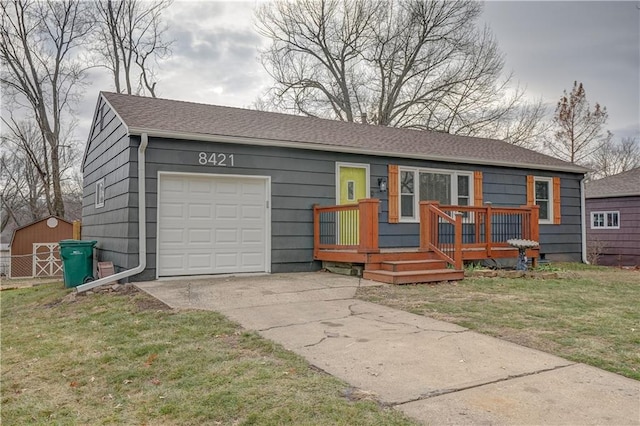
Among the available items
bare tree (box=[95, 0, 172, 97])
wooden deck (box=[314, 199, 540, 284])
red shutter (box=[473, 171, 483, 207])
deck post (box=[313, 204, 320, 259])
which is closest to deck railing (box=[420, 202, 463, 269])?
wooden deck (box=[314, 199, 540, 284])

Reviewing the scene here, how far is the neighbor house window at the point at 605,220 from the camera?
53.4 ft

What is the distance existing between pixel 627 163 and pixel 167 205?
30.1 metres

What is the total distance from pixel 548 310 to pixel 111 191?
26.6 ft

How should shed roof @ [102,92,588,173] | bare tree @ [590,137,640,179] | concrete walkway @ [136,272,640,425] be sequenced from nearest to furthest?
concrete walkway @ [136,272,640,425], shed roof @ [102,92,588,173], bare tree @ [590,137,640,179]

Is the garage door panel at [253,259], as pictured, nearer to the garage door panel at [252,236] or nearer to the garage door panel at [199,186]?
the garage door panel at [252,236]

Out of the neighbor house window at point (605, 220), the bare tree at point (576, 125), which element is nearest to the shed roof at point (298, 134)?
the neighbor house window at point (605, 220)

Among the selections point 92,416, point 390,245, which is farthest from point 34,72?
point 92,416

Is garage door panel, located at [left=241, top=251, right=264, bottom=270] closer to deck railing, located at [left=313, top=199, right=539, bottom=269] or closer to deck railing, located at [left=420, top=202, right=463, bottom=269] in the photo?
deck railing, located at [left=313, top=199, right=539, bottom=269]

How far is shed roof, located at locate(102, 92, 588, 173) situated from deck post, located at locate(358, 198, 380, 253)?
217cm

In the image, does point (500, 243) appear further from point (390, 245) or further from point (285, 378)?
point (285, 378)

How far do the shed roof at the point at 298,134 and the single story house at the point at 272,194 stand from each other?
42mm

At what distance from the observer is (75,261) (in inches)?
338

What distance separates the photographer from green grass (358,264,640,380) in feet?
12.6

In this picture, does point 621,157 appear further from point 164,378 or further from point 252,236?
point 164,378
